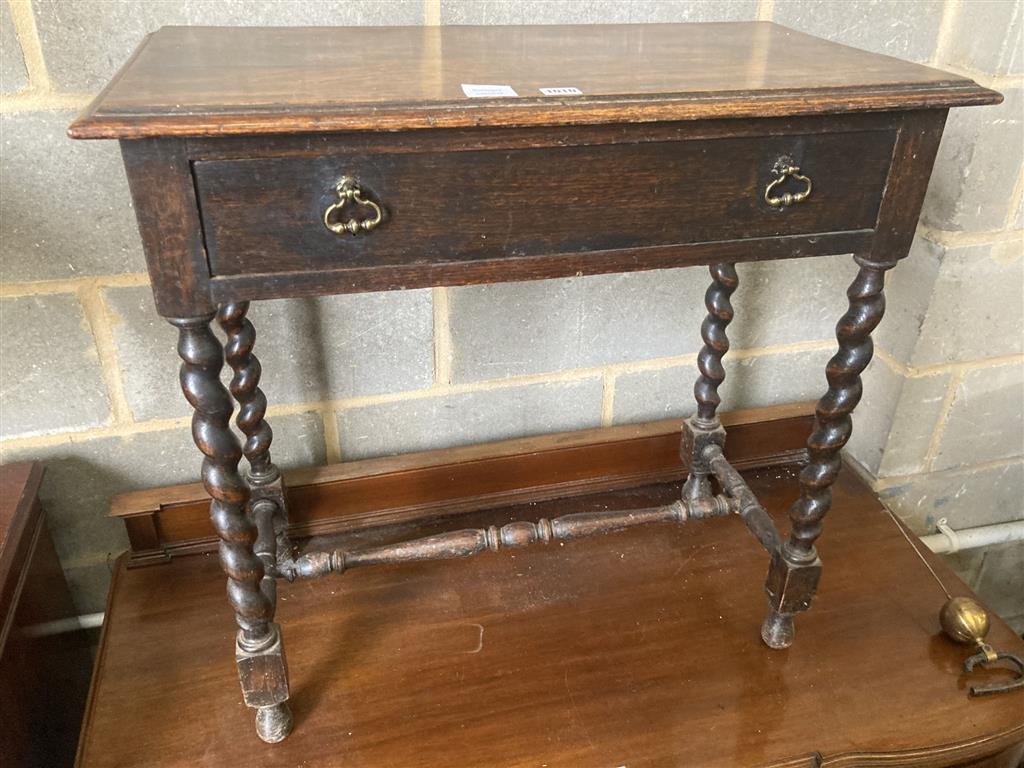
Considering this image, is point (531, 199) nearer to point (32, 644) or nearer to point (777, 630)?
point (777, 630)

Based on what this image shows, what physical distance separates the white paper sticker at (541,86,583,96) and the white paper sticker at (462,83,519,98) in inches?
1.2

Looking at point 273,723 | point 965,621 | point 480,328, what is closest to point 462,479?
point 480,328

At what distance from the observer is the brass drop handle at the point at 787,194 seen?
0.85m

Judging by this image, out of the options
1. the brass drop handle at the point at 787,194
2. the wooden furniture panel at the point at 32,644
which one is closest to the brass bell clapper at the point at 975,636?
the brass drop handle at the point at 787,194

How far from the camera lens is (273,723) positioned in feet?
3.31

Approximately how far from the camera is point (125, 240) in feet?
3.65

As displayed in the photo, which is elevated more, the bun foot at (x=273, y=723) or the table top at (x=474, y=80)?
the table top at (x=474, y=80)

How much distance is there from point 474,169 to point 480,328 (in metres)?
0.53

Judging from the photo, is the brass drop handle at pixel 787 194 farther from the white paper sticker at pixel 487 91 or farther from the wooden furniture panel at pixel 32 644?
the wooden furniture panel at pixel 32 644

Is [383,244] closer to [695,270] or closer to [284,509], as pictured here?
[284,509]

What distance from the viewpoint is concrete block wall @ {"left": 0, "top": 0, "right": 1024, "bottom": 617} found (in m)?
1.06

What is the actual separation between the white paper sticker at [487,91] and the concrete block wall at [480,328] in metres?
0.37

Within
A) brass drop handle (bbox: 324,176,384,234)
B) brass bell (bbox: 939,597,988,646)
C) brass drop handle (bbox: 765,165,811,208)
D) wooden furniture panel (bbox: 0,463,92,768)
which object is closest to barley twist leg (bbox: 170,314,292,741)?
brass drop handle (bbox: 324,176,384,234)

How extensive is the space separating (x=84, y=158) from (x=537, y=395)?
71 centimetres
